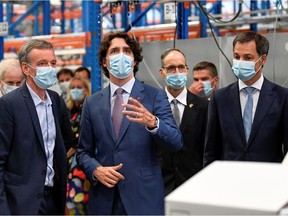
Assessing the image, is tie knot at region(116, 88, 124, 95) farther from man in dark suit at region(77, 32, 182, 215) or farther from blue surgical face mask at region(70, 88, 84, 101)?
blue surgical face mask at region(70, 88, 84, 101)

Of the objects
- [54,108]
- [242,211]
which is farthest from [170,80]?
[242,211]

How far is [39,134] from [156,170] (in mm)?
674

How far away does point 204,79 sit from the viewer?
15.0ft

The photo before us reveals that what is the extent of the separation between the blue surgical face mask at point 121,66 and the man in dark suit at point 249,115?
0.56 m

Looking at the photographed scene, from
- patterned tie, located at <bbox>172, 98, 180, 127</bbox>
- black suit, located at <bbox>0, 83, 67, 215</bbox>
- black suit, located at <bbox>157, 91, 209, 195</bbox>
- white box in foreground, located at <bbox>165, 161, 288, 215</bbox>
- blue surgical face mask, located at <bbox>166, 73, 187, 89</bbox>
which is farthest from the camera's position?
blue surgical face mask, located at <bbox>166, 73, 187, 89</bbox>

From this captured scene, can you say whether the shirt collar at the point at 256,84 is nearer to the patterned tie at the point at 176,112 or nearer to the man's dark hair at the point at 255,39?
the man's dark hair at the point at 255,39

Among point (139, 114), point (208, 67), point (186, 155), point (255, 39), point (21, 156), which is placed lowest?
point (186, 155)

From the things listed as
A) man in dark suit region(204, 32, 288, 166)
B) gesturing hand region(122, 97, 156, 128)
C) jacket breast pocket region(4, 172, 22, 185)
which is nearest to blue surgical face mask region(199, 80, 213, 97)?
man in dark suit region(204, 32, 288, 166)

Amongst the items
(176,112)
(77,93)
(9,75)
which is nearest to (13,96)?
(9,75)

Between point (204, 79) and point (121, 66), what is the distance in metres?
1.58

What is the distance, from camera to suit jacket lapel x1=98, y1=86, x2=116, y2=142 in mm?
2988

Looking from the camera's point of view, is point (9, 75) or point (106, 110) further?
point (9, 75)

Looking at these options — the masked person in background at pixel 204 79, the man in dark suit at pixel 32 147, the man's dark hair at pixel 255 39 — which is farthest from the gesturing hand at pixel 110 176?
the masked person in background at pixel 204 79

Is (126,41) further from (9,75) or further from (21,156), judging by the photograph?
(9,75)
